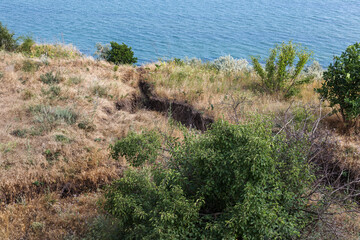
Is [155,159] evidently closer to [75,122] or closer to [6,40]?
[75,122]

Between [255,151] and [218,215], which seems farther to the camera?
[218,215]

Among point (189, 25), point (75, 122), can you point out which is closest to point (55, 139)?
point (75, 122)

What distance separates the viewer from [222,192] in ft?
12.4

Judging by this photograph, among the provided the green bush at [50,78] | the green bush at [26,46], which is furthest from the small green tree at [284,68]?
the green bush at [26,46]

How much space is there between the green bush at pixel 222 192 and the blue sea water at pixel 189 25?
1662 cm

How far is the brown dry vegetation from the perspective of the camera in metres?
5.38

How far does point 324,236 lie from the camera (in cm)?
424

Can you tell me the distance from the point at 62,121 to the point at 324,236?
589 cm

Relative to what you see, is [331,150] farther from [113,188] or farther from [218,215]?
[113,188]

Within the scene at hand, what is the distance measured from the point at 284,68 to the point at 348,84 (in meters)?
2.73

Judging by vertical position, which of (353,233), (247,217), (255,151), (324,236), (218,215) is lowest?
(353,233)

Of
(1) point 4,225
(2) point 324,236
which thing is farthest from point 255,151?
(1) point 4,225

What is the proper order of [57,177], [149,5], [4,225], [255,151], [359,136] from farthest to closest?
[149,5]
[359,136]
[57,177]
[4,225]
[255,151]

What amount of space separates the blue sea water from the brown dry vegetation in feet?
31.7
